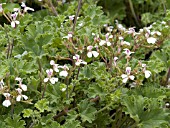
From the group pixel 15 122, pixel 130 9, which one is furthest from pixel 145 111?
pixel 130 9

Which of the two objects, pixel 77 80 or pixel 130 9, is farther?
pixel 130 9

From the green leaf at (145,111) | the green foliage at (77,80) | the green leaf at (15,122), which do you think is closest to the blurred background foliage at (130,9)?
the green foliage at (77,80)

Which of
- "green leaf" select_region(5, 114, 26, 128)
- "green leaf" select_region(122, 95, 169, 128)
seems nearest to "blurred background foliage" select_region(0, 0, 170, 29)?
"green leaf" select_region(122, 95, 169, 128)

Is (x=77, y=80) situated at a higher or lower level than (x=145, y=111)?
higher

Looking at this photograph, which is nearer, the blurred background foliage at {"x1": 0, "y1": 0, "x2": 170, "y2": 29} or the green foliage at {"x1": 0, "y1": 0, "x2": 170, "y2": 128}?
the green foliage at {"x1": 0, "y1": 0, "x2": 170, "y2": 128}

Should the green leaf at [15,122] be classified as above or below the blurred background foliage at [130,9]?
above

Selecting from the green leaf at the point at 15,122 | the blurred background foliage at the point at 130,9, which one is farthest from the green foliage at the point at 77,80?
the blurred background foliage at the point at 130,9

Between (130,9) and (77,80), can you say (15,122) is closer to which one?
(77,80)

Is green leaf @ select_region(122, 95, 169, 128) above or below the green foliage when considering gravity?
below

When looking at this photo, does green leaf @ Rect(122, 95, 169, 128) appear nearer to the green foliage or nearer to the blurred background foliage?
the green foliage

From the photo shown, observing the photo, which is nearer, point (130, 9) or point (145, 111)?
point (145, 111)

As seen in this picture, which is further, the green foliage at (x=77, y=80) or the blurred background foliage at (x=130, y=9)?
the blurred background foliage at (x=130, y=9)

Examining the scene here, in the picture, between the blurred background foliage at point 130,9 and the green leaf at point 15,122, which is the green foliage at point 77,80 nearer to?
the green leaf at point 15,122

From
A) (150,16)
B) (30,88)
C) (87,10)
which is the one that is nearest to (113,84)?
(30,88)
